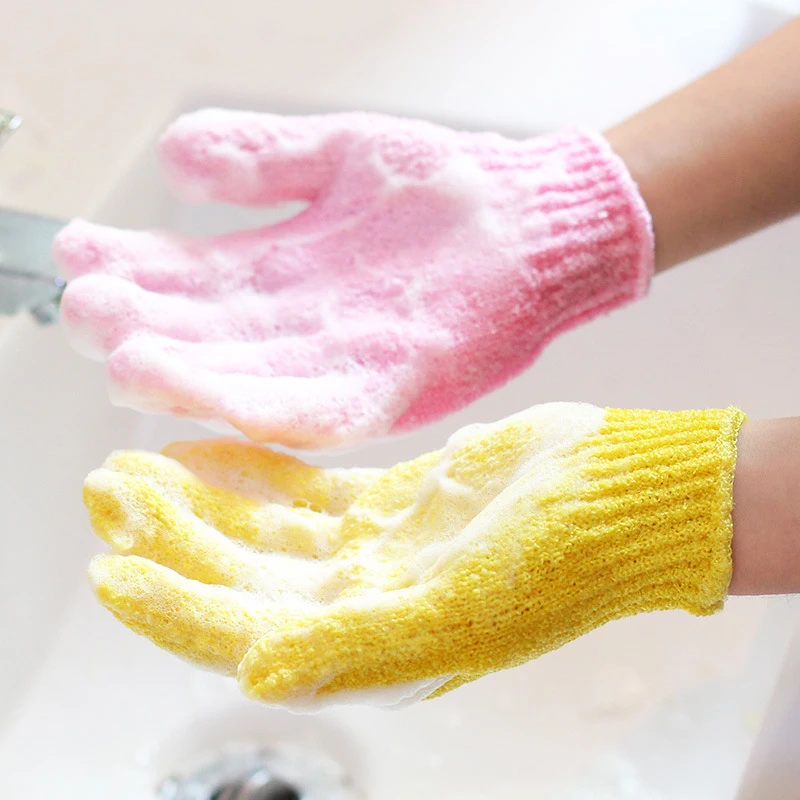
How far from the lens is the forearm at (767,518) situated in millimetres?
335

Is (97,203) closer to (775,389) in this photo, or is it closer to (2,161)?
(2,161)

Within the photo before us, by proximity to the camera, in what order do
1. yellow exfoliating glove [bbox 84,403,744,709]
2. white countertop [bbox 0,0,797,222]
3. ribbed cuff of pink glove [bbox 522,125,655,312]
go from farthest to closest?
1. white countertop [bbox 0,0,797,222]
2. ribbed cuff of pink glove [bbox 522,125,655,312]
3. yellow exfoliating glove [bbox 84,403,744,709]

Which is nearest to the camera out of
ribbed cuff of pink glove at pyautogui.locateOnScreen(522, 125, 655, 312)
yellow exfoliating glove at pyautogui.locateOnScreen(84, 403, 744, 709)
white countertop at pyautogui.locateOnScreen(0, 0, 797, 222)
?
yellow exfoliating glove at pyautogui.locateOnScreen(84, 403, 744, 709)

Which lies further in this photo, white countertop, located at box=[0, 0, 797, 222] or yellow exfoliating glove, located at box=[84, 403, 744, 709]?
white countertop, located at box=[0, 0, 797, 222]

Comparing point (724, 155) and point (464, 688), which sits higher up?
point (724, 155)

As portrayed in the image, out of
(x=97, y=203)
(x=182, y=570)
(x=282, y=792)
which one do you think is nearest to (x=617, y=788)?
(x=282, y=792)

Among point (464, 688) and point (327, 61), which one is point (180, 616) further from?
point (327, 61)

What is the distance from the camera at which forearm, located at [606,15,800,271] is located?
49 centimetres

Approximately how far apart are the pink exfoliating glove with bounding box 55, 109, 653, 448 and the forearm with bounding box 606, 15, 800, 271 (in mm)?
21

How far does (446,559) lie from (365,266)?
0.18 m

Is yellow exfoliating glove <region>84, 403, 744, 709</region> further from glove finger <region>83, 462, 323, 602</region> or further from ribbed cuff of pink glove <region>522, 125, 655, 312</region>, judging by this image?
ribbed cuff of pink glove <region>522, 125, 655, 312</region>

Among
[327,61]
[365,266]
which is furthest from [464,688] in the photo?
[327,61]

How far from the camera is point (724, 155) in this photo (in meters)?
0.49

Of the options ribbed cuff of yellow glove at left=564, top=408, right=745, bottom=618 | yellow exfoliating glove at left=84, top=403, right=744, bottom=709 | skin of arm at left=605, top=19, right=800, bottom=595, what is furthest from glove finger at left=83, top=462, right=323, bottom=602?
skin of arm at left=605, top=19, right=800, bottom=595
